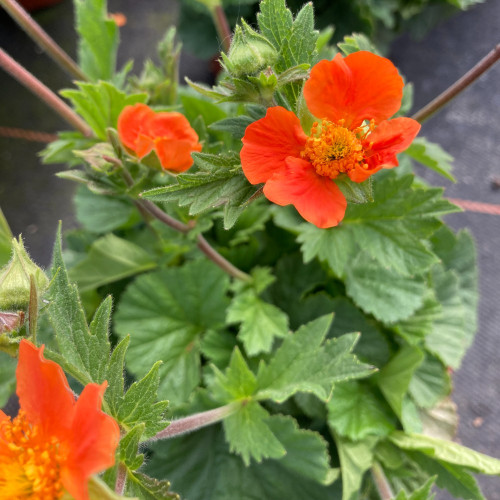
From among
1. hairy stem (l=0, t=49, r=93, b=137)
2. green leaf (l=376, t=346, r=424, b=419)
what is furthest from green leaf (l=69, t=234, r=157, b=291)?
green leaf (l=376, t=346, r=424, b=419)

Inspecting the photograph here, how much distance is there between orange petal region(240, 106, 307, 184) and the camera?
1.39 ft

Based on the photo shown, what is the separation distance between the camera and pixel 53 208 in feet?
4.70

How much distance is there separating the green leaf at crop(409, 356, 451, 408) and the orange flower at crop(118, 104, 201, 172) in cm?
50

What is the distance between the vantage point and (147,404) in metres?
0.43

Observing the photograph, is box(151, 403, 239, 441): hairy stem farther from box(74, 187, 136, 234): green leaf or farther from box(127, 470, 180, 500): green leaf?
box(74, 187, 136, 234): green leaf

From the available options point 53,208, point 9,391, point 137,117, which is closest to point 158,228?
point 137,117

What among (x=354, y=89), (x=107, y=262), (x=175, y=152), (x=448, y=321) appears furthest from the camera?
(x=448, y=321)

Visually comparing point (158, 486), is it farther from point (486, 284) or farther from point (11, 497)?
point (486, 284)

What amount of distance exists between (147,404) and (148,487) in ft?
0.22

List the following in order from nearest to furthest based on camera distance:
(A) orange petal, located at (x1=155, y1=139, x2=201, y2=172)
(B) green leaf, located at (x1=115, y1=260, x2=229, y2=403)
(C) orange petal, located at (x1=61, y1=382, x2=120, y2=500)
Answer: (C) orange petal, located at (x1=61, y1=382, x2=120, y2=500)
(A) orange petal, located at (x1=155, y1=139, x2=201, y2=172)
(B) green leaf, located at (x1=115, y1=260, x2=229, y2=403)

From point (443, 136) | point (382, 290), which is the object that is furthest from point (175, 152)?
point (443, 136)

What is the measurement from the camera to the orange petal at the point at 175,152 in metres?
0.56

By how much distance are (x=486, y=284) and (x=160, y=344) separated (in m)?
0.87

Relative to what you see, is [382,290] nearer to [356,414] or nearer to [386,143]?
[356,414]
